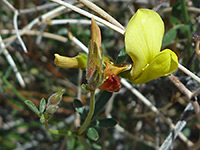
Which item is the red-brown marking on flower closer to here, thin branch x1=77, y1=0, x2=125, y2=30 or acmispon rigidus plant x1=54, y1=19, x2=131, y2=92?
acmispon rigidus plant x1=54, y1=19, x2=131, y2=92

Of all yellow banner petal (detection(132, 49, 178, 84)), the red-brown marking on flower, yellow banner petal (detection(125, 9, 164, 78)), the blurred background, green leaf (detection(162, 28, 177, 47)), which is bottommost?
the blurred background

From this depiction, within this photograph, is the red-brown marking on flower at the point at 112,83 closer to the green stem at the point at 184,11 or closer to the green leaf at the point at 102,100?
the green leaf at the point at 102,100

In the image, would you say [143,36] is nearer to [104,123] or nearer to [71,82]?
[104,123]

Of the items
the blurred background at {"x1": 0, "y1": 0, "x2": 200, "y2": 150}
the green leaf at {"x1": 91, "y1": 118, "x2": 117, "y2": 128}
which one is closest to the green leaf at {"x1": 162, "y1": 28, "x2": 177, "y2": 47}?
the blurred background at {"x1": 0, "y1": 0, "x2": 200, "y2": 150}

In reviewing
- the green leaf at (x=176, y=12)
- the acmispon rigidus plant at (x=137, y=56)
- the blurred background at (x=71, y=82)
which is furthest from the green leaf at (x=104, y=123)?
the green leaf at (x=176, y=12)

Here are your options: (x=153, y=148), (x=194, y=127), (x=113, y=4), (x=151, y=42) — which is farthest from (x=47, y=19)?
(x=194, y=127)

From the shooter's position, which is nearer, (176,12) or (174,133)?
(174,133)

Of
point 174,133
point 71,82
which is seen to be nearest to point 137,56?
point 174,133

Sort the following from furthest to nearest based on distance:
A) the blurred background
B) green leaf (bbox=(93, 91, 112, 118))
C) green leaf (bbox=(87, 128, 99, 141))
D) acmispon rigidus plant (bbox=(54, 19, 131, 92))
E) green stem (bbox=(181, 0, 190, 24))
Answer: the blurred background, green stem (bbox=(181, 0, 190, 24)), green leaf (bbox=(93, 91, 112, 118)), green leaf (bbox=(87, 128, 99, 141)), acmispon rigidus plant (bbox=(54, 19, 131, 92))
